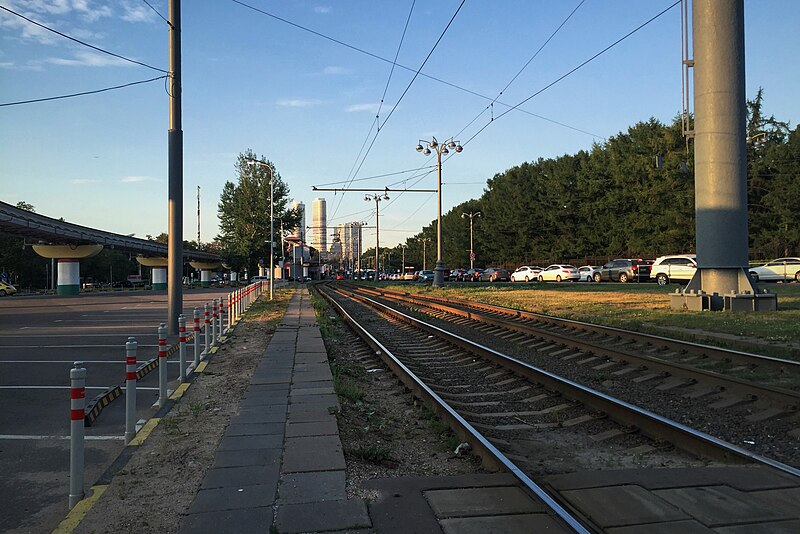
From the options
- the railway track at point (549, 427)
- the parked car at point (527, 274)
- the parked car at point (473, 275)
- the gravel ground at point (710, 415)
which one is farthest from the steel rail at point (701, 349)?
the parked car at point (473, 275)

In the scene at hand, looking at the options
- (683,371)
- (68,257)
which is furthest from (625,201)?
(683,371)

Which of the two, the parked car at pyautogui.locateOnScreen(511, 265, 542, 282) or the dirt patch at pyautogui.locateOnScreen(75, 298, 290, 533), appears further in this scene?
the parked car at pyautogui.locateOnScreen(511, 265, 542, 282)

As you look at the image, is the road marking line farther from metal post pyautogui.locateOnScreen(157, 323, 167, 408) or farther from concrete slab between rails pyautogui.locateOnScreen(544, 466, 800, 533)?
concrete slab between rails pyautogui.locateOnScreen(544, 466, 800, 533)

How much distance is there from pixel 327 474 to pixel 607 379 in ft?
19.2

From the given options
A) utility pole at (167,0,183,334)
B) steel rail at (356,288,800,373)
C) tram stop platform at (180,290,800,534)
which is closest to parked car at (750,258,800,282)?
steel rail at (356,288,800,373)

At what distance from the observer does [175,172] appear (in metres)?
16.5

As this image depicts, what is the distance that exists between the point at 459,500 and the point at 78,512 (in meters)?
2.70

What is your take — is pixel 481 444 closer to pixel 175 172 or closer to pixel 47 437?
pixel 47 437

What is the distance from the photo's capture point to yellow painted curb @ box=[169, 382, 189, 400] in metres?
8.95

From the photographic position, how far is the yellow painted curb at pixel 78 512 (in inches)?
170

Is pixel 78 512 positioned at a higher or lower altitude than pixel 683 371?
lower

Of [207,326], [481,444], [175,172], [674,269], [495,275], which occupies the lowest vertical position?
[481,444]

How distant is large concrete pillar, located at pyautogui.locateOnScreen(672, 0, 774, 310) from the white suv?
1999 cm

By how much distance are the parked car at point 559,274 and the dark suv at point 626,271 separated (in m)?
3.24
